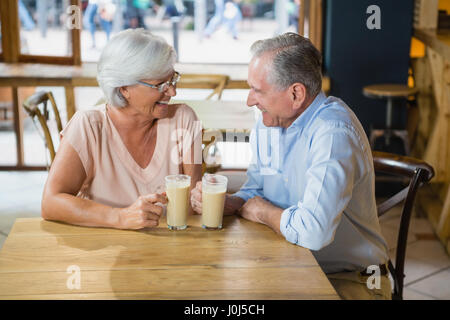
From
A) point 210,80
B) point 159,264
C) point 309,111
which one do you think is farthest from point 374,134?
point 159,264

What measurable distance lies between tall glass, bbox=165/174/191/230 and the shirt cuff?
0.91 ft

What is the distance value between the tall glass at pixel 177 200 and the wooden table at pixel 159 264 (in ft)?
0.10

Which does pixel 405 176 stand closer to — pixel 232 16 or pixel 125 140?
pixel 125 140

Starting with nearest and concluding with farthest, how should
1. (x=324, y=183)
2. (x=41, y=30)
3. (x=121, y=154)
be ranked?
(x=324, y=183), (x=121, y=154), (x=41, y=30)

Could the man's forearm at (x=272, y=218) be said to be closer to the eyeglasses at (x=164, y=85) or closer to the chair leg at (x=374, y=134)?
the eyeglasses at (x=164, y=85)

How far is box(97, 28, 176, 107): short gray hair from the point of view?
76.8 inches

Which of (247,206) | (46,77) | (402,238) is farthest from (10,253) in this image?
(46,77)

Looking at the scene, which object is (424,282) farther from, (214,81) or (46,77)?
(46,77)

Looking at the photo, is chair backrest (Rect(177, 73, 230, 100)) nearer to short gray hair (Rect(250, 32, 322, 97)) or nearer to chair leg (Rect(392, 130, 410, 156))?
chair leg (Rect(392, 130, 410, 156))

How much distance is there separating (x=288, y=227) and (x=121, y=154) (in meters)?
0.71

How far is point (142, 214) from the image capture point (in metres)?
1.72

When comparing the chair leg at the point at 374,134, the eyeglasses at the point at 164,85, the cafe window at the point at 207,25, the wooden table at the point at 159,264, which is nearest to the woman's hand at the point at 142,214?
the wooden table at the point at 159,264

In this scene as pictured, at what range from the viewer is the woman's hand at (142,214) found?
5.66 ft

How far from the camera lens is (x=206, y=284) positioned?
1.45 m
